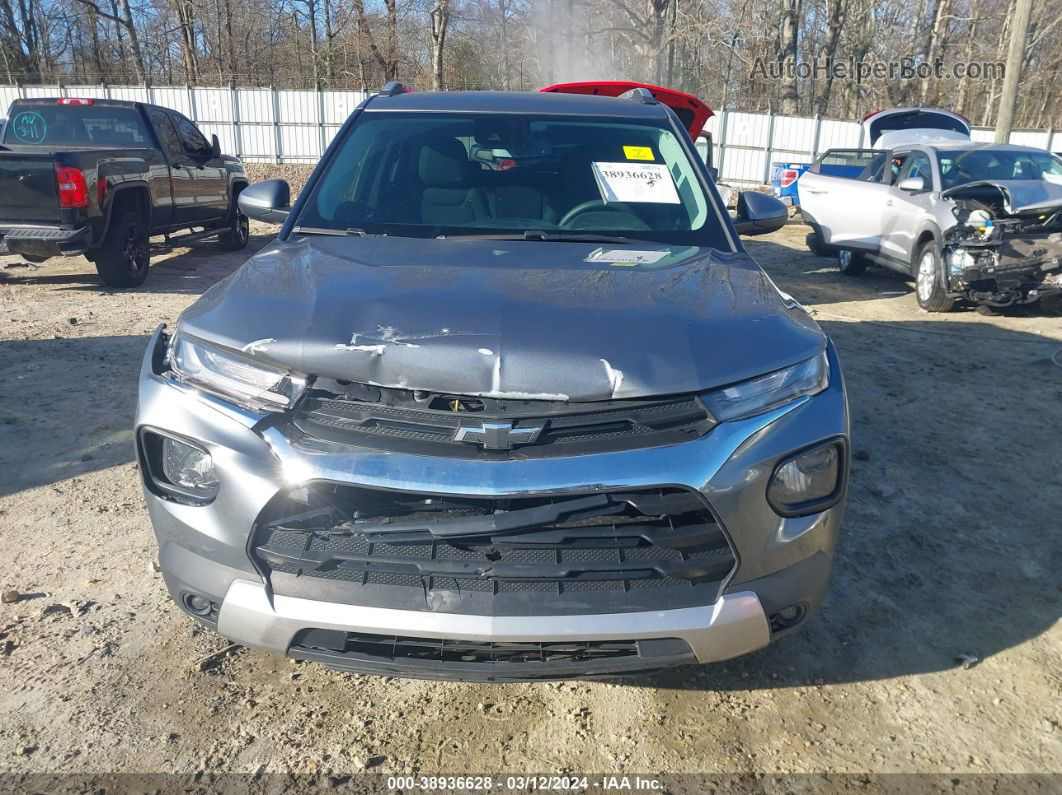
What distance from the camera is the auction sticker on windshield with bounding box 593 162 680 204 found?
3.30 meters

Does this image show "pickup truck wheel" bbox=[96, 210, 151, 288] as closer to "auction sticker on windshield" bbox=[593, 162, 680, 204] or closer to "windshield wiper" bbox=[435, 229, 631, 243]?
"windshield wiper" bbox=[435, 229, 631, 243]

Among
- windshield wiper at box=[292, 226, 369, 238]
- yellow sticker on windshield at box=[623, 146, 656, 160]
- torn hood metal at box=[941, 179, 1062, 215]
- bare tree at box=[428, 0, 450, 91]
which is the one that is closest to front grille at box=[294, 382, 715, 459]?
windshield wiper at box=[292, 226, 369, 238]

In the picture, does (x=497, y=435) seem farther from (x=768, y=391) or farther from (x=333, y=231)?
(x=333, y=231)

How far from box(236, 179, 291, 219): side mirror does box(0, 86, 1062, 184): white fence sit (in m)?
20.8

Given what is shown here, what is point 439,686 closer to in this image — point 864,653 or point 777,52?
point 864,653

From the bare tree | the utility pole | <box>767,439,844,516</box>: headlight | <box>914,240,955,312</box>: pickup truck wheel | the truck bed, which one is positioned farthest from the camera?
the bare tree

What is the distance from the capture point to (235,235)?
35.9 feet

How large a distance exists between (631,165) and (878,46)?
3800cm

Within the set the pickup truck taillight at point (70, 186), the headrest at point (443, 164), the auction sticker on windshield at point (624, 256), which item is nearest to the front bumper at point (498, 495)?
the auction sticker on windshield at point (624, 256)

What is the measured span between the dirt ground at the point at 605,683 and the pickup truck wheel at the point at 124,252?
13.2 feet

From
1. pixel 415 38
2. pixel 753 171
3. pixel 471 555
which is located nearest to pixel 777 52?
pixel 753 171

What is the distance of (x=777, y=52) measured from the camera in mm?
31438

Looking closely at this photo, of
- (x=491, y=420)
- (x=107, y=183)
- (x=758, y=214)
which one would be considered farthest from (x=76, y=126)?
(x=491, y=420)

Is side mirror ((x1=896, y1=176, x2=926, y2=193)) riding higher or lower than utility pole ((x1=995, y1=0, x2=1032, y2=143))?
lower
